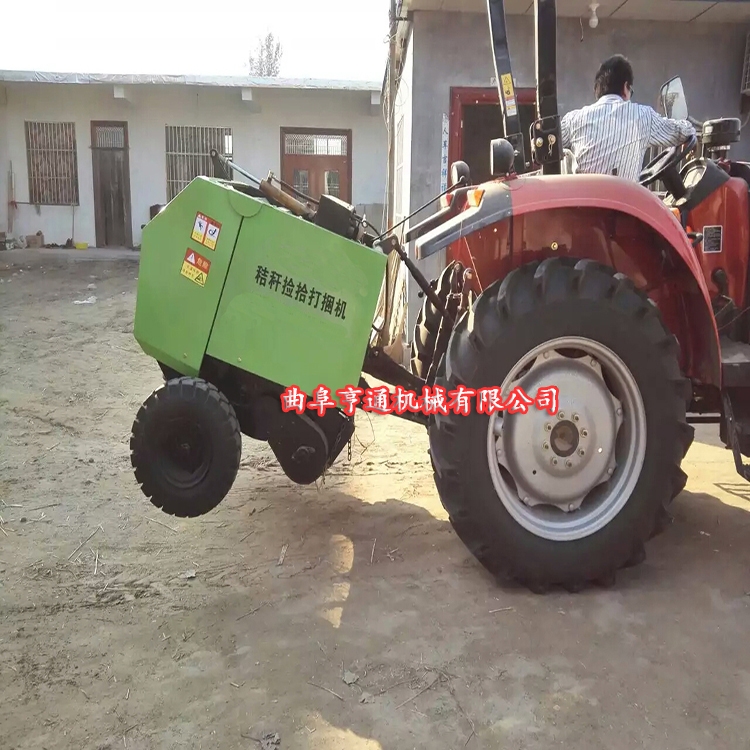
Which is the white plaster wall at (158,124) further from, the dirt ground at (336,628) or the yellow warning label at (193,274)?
the yellow warning label at (193,274)

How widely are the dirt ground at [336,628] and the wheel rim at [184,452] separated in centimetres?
41

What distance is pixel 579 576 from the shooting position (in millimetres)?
2639

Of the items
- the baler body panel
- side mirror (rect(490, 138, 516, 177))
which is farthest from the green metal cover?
side mirror (rect(490, 138, 516, 177))

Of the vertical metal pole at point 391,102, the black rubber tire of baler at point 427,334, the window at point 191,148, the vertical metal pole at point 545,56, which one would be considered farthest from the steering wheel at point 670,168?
the window at point 191,148

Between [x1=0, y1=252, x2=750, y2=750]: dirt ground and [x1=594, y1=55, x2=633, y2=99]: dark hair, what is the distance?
1.96 metres

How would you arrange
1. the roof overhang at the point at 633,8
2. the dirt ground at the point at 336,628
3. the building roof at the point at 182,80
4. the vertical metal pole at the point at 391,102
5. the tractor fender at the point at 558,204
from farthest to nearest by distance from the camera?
the building roof at the point at 182,80
the vertical metal pole at the point at 391,102
the roof overhang at the point at 633,8
the tractor fender at the point at 558,204
the dirt ground at the point at 336,628

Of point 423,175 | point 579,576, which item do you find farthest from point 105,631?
point 423,175

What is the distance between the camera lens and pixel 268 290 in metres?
2.69

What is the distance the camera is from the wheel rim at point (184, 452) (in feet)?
8.79

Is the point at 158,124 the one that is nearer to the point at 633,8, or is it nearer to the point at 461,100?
the point at 461,100

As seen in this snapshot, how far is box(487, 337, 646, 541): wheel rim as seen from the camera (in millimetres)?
2650

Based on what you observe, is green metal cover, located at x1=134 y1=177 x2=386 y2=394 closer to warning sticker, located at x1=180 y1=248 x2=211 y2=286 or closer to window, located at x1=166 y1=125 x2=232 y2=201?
warning sticker, located at x1=180 y1=248 x2=211 y2=286

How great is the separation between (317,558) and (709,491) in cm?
210

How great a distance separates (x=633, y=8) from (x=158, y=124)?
1083cm
